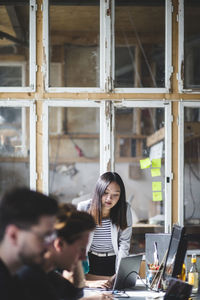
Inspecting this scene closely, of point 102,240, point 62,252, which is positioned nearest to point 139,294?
point 102,240

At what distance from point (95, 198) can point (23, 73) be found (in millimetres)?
1913

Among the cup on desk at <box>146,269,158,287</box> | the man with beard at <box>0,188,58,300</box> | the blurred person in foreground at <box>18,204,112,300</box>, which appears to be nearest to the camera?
the man with beard at <box>0,188,58,300</box>

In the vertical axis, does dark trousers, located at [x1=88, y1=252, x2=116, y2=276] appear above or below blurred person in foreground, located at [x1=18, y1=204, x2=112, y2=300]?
below

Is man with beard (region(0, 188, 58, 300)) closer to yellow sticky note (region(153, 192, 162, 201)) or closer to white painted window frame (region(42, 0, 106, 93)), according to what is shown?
white painted window frame (region(42, 0, 106, 93))

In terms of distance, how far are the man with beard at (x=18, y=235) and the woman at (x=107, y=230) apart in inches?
77.4

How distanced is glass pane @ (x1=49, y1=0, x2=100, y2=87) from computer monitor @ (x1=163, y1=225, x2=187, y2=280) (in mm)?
2213

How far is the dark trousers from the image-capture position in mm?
3809

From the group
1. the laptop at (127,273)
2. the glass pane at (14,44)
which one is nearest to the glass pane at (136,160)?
the glass pane at (14,44)

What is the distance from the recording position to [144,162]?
4992mm

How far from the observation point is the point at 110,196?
3889 mm

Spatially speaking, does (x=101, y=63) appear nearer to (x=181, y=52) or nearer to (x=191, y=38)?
(x=181, y=52)

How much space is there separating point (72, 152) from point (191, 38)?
3.21 metres

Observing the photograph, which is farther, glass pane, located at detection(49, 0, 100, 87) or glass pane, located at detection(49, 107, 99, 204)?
glass pane, located at detection(49, 107, 99, 204)

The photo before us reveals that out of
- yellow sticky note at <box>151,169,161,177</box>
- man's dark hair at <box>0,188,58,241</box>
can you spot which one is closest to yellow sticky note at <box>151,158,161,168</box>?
yellow sticky note at <box>151,169,161,177</box>
